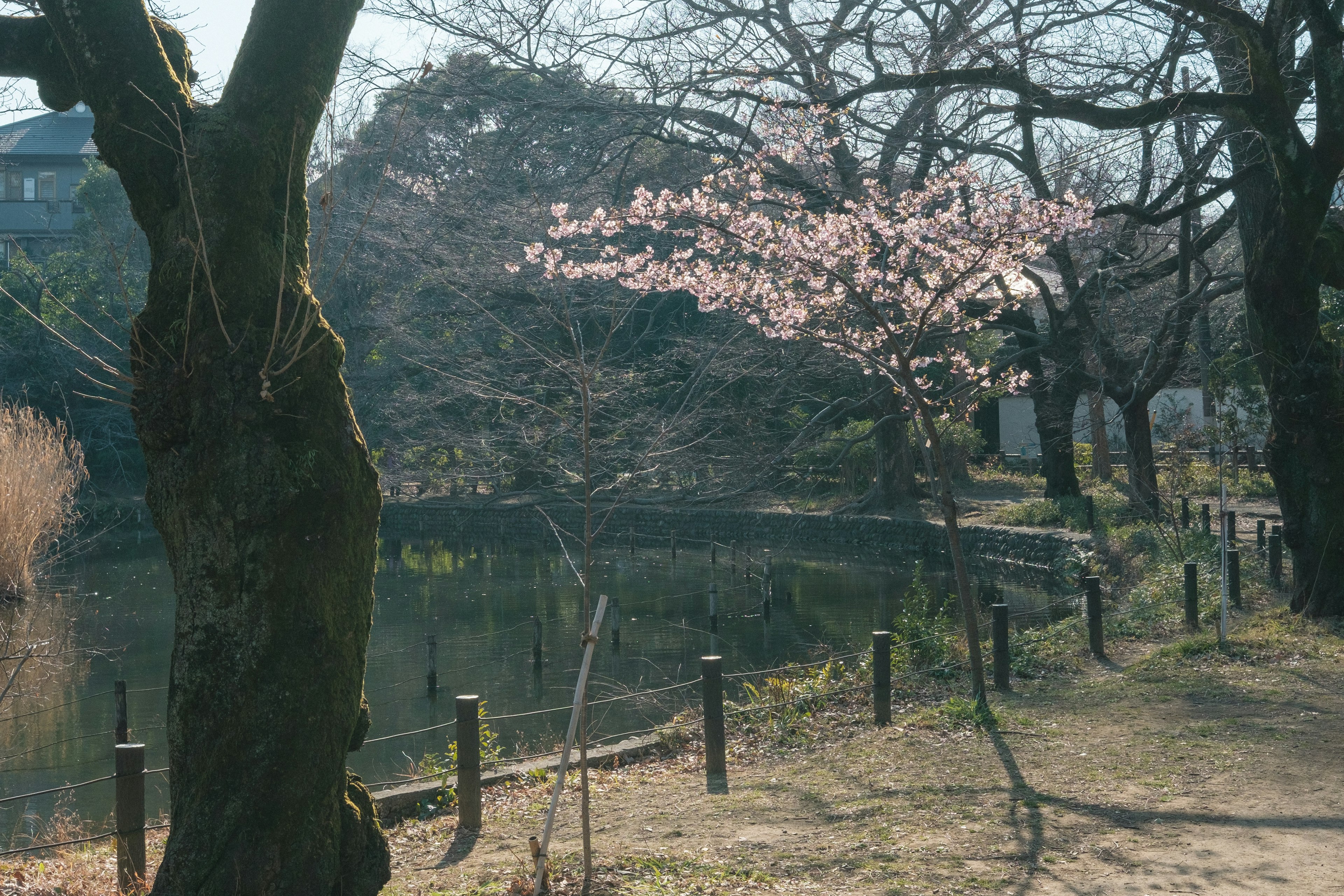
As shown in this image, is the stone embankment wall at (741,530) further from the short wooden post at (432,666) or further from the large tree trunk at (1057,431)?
the short wooden post at (432,666)

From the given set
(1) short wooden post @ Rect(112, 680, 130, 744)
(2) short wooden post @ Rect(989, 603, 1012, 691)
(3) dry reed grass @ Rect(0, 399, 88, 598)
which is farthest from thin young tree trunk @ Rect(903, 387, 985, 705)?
(3) dry reed grass @ Rect(0, 399, 88, 598)

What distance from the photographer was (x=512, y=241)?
20.8m

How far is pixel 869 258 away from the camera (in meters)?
11.8

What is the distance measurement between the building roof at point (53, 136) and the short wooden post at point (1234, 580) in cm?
3860

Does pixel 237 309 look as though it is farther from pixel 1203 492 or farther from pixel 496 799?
pixel 1203 492

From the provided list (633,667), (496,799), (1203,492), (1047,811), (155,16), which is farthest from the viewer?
(1203,492)

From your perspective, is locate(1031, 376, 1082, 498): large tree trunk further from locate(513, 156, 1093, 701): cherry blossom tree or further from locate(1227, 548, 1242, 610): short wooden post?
locate(1227, 548, 1242, 610): short wooden post

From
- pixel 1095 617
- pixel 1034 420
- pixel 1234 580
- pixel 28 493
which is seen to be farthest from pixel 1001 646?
pixel 1034 420

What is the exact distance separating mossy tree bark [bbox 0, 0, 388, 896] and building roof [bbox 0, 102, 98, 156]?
126 ft

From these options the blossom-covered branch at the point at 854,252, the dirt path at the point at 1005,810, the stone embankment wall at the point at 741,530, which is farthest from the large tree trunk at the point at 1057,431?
the dirt path at the point at 1005,810

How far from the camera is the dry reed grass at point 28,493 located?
49.8 ft

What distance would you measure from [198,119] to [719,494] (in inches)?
699

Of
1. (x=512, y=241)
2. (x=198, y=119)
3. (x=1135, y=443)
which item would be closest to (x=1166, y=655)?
(x=198, y=119)

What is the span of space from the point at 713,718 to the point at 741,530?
20.3m
